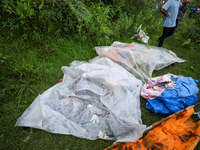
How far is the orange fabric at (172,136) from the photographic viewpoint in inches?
54.9

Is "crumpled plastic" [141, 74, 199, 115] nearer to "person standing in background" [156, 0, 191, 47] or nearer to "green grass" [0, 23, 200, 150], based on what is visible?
"green grass" [0, 23, 200, 150]

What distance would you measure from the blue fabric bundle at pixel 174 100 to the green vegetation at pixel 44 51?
0.49 feet

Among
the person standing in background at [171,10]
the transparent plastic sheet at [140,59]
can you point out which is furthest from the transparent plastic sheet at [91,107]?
the person standing in background at [171,10]

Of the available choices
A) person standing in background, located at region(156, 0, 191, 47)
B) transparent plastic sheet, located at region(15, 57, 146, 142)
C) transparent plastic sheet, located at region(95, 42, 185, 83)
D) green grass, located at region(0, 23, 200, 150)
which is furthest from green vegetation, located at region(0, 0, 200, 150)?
person standing in background, located at region(156, 0, 191, 47)

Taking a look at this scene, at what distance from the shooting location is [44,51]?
2461 mm

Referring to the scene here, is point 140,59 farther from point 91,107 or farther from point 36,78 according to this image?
point 36,78

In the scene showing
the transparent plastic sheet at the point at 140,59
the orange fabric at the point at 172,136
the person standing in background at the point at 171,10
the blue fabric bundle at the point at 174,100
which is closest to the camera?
the orange fabric at the point at 172,136

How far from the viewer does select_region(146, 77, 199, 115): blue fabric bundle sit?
5.81 feet

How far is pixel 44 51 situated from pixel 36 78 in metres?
0.70

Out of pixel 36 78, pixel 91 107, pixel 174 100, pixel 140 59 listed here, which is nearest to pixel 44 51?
pixel 36 78

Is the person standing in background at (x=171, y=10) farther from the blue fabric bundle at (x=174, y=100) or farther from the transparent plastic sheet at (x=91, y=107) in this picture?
the transparent plastic sheet at (x=91, y=107)

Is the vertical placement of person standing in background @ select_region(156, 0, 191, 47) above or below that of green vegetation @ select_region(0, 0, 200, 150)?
above

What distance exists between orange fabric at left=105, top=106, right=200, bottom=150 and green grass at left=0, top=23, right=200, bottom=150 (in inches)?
9.0

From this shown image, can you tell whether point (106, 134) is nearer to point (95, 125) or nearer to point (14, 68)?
point (95, 125)
